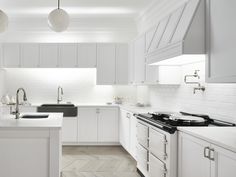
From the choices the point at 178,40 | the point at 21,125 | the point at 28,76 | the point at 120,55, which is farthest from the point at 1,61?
the point at 178,40

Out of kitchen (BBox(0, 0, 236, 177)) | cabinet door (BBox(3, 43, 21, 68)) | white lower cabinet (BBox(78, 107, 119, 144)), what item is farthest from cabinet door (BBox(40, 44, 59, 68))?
white lower cabinet (BBox(78, 107, 119, 144))

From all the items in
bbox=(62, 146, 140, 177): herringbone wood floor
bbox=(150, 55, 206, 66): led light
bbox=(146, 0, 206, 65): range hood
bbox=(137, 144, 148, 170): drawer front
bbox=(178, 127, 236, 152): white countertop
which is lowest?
bbox=(62, 146, 140, 177): herringbone wood floor

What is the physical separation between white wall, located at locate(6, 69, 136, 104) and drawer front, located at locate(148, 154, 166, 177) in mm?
3548

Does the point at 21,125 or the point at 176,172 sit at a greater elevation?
the point at 21,125

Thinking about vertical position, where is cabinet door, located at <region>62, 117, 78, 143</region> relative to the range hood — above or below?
below

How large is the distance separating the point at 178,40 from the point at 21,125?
1.89m

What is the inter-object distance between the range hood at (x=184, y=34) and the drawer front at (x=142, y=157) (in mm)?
1243

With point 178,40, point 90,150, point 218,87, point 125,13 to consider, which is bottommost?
point 90,150

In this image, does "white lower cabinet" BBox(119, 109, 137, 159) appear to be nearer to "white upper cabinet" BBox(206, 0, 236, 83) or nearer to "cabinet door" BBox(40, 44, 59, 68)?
"cabinet door" BBox(40, 44, 59, 68)

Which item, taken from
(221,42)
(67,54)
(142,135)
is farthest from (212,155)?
(67,54)

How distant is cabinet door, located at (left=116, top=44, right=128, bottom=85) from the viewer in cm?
680

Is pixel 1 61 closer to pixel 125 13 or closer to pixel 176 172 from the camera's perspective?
pixel 125 13

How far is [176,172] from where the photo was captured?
3.02 metres

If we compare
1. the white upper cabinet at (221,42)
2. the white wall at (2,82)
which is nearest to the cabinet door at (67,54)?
the white wall at (2,82)
